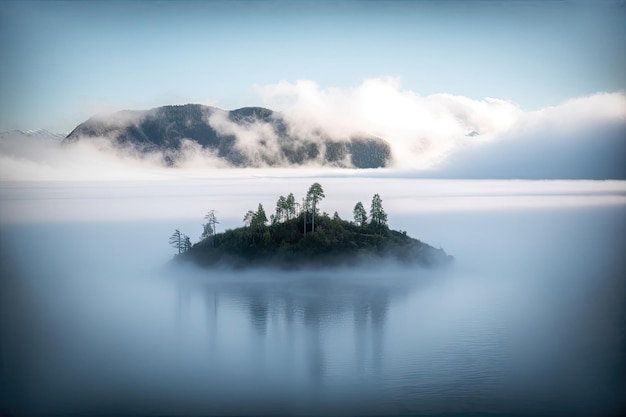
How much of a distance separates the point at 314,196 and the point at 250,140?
2.45 meters

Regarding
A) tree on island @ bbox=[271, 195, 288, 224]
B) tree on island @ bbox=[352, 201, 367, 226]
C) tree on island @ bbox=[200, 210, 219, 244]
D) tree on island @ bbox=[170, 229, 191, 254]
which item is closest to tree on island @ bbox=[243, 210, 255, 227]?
tree on island @ bbox=[271, 195, 288, 224]

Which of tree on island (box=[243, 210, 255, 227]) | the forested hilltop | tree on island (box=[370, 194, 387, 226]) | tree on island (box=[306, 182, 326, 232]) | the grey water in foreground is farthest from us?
tree on island (box=[370, 194, 387, 226])

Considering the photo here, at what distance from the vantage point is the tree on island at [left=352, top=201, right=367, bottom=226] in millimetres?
12117

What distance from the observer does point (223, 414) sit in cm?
646

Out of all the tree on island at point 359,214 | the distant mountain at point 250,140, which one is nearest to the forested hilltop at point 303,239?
the tree on island at point 359,214

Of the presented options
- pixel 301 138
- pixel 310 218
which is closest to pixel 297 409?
pixel 310 218

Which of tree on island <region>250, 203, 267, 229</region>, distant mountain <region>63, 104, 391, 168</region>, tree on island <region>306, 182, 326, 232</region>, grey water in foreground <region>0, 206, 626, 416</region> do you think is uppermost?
distant mountain <region>63, 104, 391, 168</region>

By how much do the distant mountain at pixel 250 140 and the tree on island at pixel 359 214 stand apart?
1.11 metres

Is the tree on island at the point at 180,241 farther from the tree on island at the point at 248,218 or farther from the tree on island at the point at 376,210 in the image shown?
the tree on island at the point at 376,210

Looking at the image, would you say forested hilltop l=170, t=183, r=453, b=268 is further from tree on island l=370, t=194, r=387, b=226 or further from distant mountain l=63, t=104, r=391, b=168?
distant mountain l=63, t=104, r=391, b=168

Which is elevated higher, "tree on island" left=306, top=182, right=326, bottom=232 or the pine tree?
"tree on island" left=306, top=182, right=326, bottom=232

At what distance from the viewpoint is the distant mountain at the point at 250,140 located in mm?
12320

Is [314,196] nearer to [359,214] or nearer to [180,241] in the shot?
[359,214]

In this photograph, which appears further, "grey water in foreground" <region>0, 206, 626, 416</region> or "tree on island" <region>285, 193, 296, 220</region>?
"tree on island" <region>285, 193, 296, 220</region>
